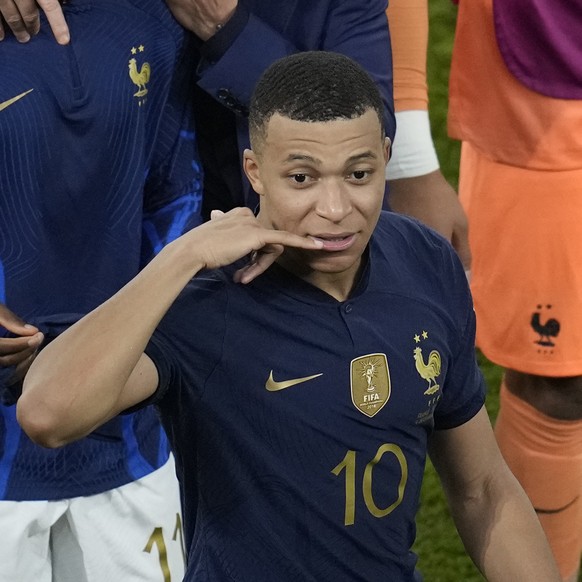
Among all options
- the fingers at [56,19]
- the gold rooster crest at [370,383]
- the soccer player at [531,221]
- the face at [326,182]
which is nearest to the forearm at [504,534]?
the gold rooster crest at [370,383]

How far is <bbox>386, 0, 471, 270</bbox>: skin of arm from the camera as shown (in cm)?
260

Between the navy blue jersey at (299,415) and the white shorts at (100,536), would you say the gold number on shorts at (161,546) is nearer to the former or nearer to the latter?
the white shorts at (100,536)

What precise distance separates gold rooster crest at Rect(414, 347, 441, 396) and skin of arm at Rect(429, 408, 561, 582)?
14 centimetres

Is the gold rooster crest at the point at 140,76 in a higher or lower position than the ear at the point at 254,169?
lower

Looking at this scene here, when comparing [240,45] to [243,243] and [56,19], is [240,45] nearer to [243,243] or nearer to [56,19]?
[56,19]

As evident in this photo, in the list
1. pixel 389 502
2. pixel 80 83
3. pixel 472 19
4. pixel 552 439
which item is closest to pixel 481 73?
Result: pixel 472 19

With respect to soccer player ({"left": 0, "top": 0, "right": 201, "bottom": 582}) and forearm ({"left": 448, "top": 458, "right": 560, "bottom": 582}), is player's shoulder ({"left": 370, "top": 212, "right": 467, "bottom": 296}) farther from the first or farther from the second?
soccer player ({"left": 0, "top": 0, "right": 201, "bottom": 582})

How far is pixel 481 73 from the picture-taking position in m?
2.94

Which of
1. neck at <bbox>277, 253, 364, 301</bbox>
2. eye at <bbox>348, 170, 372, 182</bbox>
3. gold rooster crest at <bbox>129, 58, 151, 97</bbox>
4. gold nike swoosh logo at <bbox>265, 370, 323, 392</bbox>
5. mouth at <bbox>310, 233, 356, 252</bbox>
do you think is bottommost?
gold nike swoosh logo at <bbox>265, 370, 323, 392</bbox>

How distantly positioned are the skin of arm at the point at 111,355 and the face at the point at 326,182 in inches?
1.4

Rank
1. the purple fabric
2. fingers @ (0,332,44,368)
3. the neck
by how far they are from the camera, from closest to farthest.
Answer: the neck < fingers @ (0,332,44,368) < the purple fabric

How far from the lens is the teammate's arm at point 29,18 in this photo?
2000 mm

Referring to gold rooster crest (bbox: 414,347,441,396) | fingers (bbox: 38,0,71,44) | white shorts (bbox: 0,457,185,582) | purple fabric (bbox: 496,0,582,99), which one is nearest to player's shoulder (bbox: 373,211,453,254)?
gold rooster crest (bbox: 414,347,441,396)

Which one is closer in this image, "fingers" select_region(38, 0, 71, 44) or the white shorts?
"fingers" select_region(38, 0, 71, 44)
